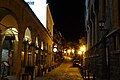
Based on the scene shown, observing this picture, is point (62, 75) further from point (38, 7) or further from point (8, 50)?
point (38, 7)

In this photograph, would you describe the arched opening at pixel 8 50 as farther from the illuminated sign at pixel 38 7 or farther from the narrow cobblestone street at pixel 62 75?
the illuminated sign at pixel 38 7

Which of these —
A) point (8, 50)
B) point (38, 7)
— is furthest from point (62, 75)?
point (38, 7)

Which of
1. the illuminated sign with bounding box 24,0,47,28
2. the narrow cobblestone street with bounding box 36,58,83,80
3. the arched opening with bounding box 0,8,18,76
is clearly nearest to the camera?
the arched opening with bounding box 0,8,18,76

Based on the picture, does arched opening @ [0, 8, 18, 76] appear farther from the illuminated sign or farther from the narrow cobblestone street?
the illuminated sign

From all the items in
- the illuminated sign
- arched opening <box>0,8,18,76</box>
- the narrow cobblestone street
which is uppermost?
the illuminated sign

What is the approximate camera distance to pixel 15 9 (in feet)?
48.8

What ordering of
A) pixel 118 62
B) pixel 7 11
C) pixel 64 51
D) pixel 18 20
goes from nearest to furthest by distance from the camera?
pixel 118 62 < pixel 7 11 < pixel 18 20 < pixel 64 51

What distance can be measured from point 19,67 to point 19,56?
2.69 ft

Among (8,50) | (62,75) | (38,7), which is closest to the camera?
(8,50)

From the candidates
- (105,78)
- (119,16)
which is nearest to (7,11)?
(119,16)

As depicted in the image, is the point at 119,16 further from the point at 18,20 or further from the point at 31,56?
the point at 31,56

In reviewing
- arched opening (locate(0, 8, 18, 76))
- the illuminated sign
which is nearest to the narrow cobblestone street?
arched opening (locate(0, 8, 18, 76))

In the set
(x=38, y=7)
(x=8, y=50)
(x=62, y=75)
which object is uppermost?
(x=38, y=7)

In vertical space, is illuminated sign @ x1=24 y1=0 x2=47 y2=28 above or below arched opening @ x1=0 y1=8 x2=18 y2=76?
above
